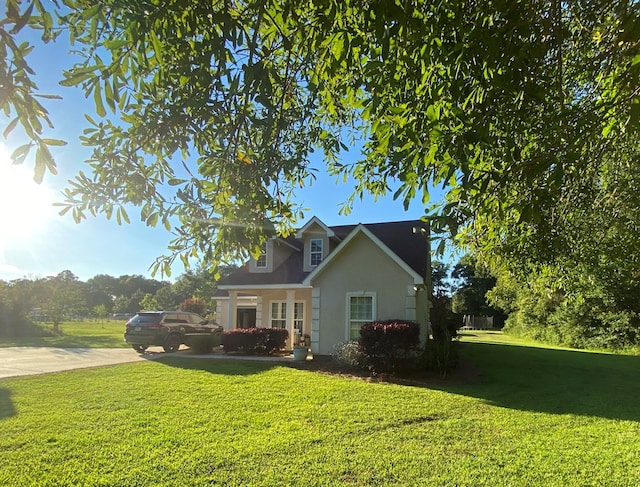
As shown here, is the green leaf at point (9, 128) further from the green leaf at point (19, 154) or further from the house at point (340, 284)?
the house at point (340, 284)

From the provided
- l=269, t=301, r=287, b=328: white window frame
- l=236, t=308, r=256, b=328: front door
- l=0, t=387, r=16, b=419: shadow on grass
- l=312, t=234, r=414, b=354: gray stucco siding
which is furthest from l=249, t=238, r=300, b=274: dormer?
l=0, t=387, r=16, b=419: shadow on grass

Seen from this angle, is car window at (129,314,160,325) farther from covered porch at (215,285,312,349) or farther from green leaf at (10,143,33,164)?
green leaf at (10,143,33,164)

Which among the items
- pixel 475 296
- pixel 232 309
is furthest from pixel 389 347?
pixel 475 296

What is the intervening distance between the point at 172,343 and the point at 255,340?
12.5ft

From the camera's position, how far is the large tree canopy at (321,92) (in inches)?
109

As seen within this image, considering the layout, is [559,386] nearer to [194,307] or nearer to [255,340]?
[255,340]

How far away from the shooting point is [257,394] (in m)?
9.19

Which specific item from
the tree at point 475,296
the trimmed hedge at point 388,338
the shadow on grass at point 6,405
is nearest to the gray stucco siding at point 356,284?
the trimmed hedge at point 388,338

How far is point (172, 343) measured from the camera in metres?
17.9

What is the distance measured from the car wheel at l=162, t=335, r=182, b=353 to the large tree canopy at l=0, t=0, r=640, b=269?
48.8 ft

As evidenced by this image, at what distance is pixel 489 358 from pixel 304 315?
8096 mm

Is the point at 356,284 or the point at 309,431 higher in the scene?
the point at 356,284

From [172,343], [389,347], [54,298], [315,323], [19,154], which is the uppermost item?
[19,154]

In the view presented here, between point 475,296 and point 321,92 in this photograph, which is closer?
point 321,92
